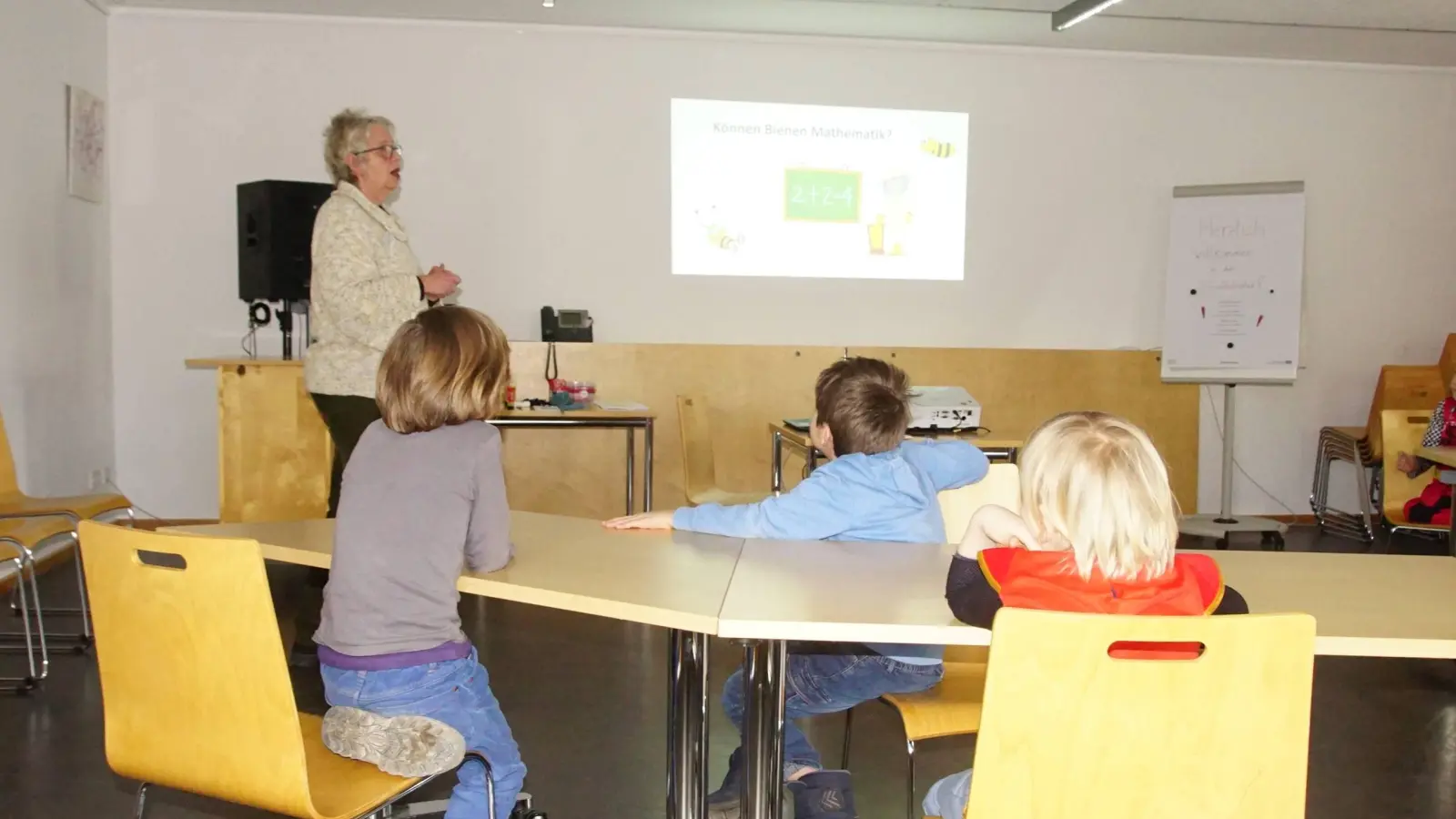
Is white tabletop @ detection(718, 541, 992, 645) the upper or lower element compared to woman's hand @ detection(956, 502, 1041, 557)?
lower

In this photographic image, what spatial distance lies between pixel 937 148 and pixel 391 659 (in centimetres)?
545

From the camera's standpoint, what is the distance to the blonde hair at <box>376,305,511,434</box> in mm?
2043

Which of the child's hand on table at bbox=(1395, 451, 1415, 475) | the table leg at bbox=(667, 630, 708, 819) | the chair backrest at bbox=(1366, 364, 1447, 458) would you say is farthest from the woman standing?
the chair backrest at bbox=(1366, 364, 1447, 458)

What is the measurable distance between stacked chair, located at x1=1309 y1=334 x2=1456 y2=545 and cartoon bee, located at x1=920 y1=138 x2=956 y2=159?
277 cm

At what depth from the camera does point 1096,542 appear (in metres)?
1.62

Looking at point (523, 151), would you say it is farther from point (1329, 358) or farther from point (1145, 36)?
point (1329, 358)

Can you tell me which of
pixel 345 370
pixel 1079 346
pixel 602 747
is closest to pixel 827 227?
pixel 1079 346

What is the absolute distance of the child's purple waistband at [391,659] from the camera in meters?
1.90

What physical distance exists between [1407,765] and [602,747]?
218 cm

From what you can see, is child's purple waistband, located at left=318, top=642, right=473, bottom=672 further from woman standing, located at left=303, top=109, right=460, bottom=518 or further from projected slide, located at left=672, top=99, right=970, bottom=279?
projected slide, located at left=672, top=99, right=970, bottom=279

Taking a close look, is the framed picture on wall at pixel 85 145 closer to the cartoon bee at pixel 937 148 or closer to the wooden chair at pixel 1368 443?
the cartoon bee at pixel 937 148

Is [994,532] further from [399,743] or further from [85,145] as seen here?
[85,145]

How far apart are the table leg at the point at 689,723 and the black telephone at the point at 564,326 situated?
4.13 m

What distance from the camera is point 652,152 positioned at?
654cm
